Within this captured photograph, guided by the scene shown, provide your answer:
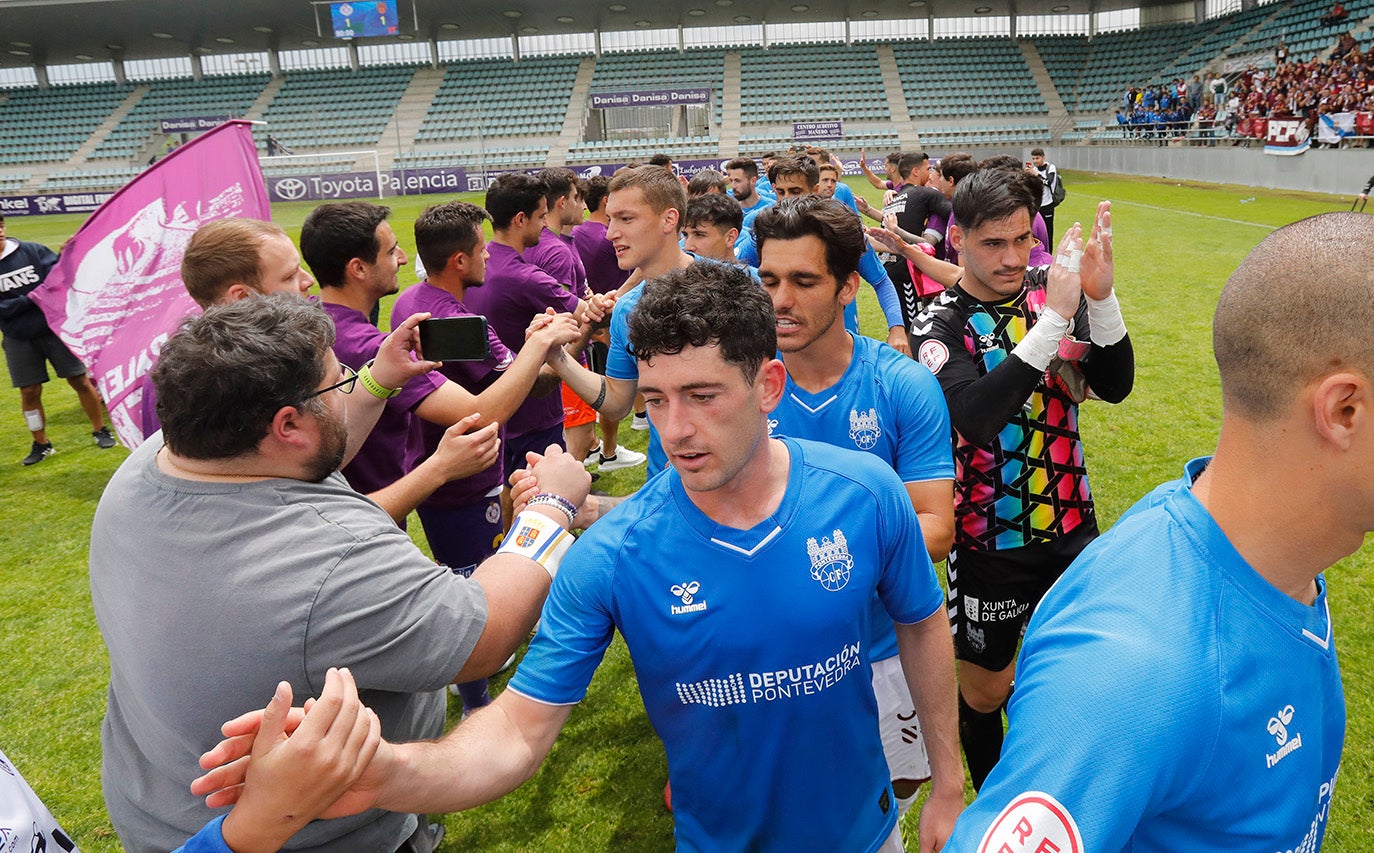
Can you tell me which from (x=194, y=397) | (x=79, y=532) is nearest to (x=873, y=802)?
(x=194, y=397)

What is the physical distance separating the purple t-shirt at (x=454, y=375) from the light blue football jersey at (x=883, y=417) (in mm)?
1931

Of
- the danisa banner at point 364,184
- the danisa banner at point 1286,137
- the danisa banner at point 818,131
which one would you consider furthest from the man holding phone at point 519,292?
the danisa banner at point 818,131

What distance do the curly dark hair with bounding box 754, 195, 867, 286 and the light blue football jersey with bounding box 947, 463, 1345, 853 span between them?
1.97 m

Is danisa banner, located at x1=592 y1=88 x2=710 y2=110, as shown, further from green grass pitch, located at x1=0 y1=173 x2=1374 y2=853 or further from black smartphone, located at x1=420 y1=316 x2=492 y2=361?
black smartphone, located at x1=420 y1=316 x2=492 y2=361

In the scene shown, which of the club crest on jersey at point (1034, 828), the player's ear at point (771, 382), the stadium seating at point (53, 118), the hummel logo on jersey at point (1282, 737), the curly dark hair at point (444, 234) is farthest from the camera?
the stadium seating at point (53, 118)

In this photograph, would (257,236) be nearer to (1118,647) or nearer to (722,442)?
(722,442)

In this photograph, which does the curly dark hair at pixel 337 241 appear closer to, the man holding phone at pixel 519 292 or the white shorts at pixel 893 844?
the man holding phone at pixel 519 292

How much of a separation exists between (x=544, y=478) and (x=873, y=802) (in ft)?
4.19

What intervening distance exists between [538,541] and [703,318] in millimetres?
800

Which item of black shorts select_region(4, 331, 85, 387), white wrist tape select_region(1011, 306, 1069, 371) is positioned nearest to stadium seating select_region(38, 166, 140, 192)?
black shorts select_region(4, 331, 85, 387)

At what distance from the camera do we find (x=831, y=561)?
6.97 ft

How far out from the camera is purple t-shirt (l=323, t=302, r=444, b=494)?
373 centimetres

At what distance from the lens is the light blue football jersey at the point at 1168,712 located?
3.80ft

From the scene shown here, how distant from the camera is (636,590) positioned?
82.2 inches
